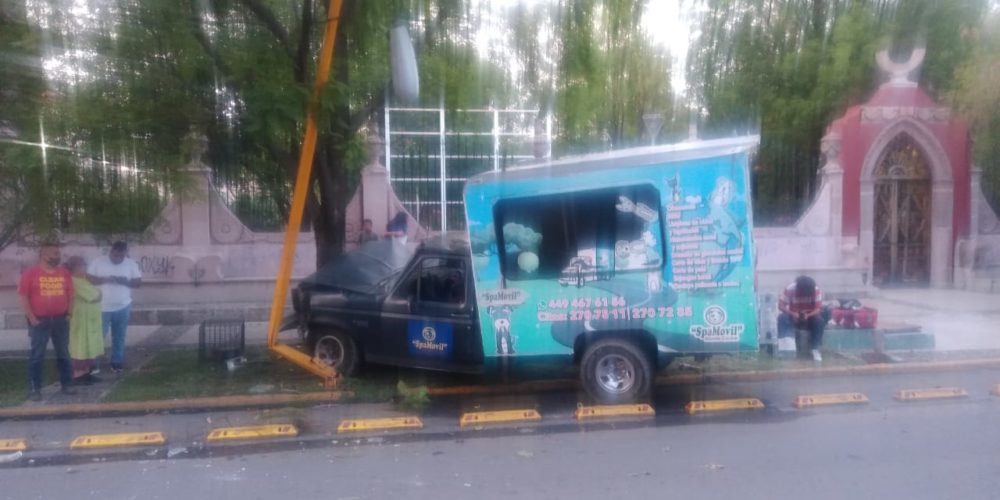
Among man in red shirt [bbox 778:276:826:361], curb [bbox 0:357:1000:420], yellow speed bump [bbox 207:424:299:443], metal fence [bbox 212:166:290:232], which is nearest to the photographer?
yellow speed bump [bbox 207:424:299:443]

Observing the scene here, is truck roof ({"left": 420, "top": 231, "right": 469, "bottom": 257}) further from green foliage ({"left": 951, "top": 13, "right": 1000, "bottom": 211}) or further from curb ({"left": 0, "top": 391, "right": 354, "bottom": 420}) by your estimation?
green foliage ({"left": 951, "top": 13, "right": 1000, "bottom": 211})

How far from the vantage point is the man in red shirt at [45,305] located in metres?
9.90

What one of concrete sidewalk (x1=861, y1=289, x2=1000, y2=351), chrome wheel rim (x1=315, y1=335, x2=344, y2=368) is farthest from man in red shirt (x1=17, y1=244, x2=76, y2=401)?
concrete sidewalk (x1=861, y1=289, x2=1000, y2=351)

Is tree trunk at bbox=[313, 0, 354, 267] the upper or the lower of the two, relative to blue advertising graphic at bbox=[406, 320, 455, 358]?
upper

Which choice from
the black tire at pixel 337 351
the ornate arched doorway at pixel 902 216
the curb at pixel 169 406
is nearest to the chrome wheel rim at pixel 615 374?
the curb at pixel 169 406

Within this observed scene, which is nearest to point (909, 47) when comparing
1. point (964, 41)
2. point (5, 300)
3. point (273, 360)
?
point (964, 41)

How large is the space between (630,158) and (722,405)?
9.01 feet

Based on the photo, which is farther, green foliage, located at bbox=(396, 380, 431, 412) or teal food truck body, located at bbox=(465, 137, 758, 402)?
green foliage, located at bbox=(396, 380, 431, 412)

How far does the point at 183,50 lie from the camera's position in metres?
9.87

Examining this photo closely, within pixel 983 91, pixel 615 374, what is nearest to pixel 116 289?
pixel 615 374

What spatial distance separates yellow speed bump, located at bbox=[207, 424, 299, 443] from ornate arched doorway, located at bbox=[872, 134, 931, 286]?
13.9 metres

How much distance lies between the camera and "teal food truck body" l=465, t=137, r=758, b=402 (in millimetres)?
8914

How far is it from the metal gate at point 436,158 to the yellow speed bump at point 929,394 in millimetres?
5833

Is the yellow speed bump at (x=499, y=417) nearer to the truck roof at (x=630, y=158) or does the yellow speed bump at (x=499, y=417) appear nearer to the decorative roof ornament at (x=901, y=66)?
the truck roof at (x=630, y=158)
